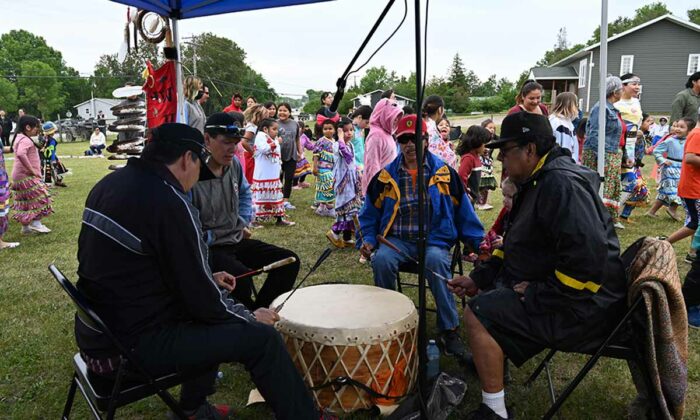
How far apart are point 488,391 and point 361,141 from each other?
5787 mm

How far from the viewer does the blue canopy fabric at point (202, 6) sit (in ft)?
11.7

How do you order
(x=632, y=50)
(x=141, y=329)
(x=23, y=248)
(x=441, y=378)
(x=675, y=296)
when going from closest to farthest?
(x=141, y=329) < (x=675, y=296) < (x=441, y=378) < (x=23, y=248) < (x=632, y=50)

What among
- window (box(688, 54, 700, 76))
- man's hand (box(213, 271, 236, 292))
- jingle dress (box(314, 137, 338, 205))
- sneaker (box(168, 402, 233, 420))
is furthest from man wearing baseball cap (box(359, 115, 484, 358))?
window (box(688, 54, 700, 76))

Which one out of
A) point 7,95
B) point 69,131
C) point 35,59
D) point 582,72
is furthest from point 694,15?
point 35,59

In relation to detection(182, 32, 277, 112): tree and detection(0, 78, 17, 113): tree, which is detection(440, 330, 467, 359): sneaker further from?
detection(0, 78, 17, 113): tree

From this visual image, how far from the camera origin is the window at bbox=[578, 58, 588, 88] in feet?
105

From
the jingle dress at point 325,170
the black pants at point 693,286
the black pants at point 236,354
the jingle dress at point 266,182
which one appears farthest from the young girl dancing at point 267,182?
the black pants at point 236,354

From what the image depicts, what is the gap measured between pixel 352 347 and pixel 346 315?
192 mm

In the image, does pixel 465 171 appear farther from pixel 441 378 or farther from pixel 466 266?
pixel 441 378

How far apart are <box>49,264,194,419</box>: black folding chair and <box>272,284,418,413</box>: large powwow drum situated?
0.62 metres

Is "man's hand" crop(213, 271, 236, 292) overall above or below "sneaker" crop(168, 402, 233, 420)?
above

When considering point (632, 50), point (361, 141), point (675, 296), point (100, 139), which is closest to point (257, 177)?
point (361, 141)

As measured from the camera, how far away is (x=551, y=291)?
2262 mm

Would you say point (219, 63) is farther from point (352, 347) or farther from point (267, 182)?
point (352, 347)
